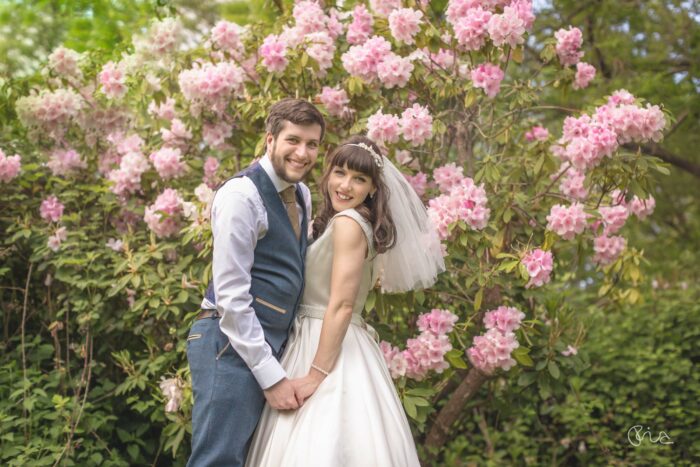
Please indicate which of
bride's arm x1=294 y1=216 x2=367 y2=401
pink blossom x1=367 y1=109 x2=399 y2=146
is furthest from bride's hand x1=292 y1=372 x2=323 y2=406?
pink blossom x1=367 y1=109 x2=399 y2=146

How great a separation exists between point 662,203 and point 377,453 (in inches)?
255

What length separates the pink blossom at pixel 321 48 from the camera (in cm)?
379

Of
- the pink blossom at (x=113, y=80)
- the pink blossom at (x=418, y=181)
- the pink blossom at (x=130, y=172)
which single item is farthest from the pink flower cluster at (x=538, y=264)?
the pink blossom at (x=113, y=80)

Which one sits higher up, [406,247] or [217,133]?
[217,133]

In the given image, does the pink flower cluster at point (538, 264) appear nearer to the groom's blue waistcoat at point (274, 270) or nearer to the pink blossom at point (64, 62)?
the groom's blue waistcoat at point (274, 270)

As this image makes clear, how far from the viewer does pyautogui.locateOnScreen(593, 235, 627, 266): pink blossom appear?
3.87 m

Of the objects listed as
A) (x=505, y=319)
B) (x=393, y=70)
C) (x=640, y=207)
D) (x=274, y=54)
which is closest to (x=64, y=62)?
(x=274, y=54)

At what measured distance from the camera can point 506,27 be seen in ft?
11.8

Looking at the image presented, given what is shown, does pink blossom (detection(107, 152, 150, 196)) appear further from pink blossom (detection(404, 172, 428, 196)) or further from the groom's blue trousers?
the groom's blue trousers

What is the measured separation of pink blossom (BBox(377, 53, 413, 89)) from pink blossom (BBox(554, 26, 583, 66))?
849 mm

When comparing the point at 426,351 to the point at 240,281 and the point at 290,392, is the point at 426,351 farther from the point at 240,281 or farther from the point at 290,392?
the point at 240,281

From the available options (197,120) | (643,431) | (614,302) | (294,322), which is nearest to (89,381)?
(197,120)

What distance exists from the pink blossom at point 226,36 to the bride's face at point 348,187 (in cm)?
151

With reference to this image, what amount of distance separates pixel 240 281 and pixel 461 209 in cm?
129
